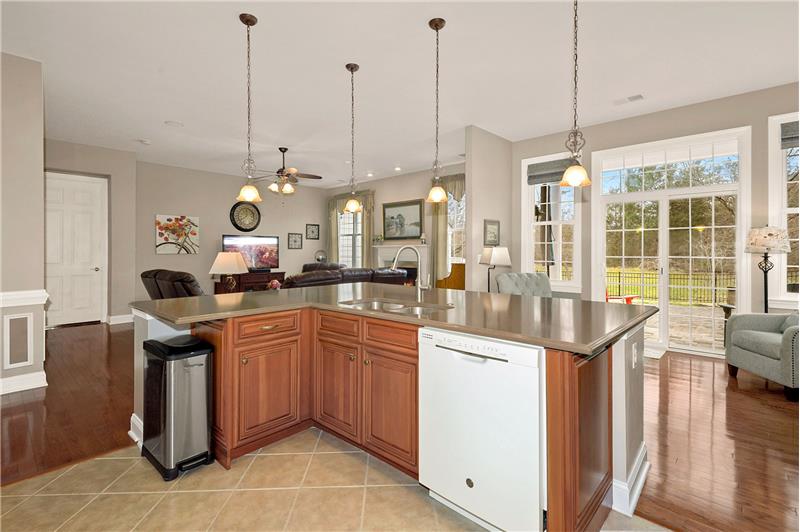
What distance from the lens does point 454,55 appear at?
3355 millimetres

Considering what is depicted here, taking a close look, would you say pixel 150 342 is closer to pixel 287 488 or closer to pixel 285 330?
pixel 285 330

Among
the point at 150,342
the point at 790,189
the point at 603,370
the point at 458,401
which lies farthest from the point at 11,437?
the point at 790,189

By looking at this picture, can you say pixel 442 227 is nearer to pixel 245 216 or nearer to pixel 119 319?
pixel 245 216

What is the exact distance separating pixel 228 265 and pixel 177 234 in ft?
12.0

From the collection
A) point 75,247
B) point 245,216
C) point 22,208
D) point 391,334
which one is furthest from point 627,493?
point 245,216

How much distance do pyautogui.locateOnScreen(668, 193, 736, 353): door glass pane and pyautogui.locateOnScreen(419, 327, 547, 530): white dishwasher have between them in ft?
14.3

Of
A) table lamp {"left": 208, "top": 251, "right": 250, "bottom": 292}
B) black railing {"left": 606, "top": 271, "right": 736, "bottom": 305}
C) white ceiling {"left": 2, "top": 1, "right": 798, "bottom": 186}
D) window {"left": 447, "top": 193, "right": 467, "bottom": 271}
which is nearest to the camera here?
white ceiling {"left": 2, "top": 1, "right": 798, "bottom": 186}

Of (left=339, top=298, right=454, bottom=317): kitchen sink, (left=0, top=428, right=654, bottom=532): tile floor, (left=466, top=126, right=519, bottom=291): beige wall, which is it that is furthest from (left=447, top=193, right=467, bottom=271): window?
(left=0, top=428, right=654, bottom=532): tile floor

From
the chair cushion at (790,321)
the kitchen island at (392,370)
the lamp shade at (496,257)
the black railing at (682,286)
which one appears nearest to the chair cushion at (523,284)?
the lamp shade at (496,257)

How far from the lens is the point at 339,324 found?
7.56 ft

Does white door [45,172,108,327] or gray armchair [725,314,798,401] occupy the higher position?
white door [45,172,108,327]

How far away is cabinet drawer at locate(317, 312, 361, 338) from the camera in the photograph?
2.20 meters

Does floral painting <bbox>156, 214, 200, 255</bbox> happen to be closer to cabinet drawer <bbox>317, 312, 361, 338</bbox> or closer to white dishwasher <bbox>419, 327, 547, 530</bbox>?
cabinet drawer <bbox>317, 312, 361, 338</bbox>

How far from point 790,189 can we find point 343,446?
204 inches
